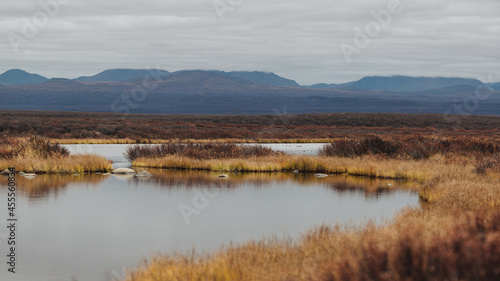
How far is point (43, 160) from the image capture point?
1228 inches

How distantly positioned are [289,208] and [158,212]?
14.8 ft

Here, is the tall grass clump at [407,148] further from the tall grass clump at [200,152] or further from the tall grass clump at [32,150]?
the tall grass clump at [32,150]

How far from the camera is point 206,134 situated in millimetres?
72312

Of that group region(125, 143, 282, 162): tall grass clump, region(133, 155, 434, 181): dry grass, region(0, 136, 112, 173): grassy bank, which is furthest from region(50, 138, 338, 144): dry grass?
region(0, 136, 112, 173): grassy bank

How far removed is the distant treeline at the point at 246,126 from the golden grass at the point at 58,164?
32.5m

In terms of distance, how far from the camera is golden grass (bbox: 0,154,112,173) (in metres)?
30.7

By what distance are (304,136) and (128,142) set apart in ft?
87.5

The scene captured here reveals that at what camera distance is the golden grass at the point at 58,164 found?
30.7 meters

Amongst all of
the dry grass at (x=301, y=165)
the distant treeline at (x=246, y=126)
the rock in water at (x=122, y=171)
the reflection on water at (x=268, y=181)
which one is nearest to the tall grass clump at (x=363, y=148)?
the dry grass at (x=301, y=165)

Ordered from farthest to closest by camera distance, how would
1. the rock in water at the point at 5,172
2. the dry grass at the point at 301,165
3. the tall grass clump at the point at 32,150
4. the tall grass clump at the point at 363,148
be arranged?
the tall grass clump at the point at 363,148 → the tall grass clump at the point at 32,150 → the dry grass at the point at 301,165 → the rock in water at the point at 5,172

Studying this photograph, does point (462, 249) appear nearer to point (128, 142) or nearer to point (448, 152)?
point (448, 152)

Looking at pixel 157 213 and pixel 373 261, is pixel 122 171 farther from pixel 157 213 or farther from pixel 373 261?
pixel 373 261

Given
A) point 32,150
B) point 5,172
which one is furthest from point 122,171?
point 5,172

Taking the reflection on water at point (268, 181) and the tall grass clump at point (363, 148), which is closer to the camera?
the reflection on water at point (268, 181)
